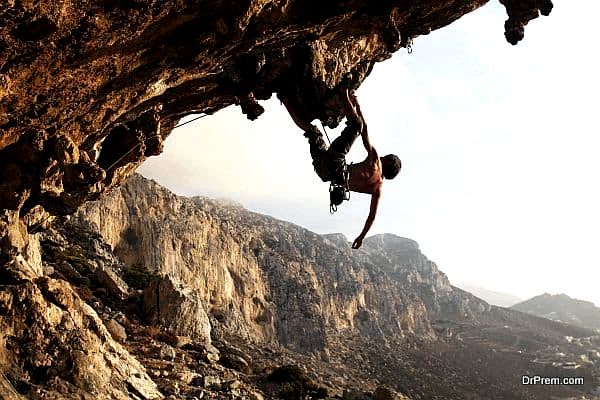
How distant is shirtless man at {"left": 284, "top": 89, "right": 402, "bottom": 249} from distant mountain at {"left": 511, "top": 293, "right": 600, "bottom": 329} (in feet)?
484

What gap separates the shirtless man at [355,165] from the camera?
270 inches

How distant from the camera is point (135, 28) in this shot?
4.84 metres

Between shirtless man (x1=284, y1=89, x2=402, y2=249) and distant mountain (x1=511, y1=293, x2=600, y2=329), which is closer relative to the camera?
shirtless man (x1=284, y1=89, x2=402, y2=249)

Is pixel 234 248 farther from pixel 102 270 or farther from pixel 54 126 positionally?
pixel 54 126

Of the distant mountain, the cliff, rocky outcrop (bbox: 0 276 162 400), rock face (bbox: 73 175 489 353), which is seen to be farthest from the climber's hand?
the distant mountain

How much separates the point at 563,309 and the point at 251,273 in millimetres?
143111

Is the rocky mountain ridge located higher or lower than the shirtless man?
lower

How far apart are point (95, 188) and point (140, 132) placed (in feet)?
5.40

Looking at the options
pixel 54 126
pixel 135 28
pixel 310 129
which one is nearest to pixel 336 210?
pixel 310 129

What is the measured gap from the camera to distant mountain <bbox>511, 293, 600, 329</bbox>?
132m

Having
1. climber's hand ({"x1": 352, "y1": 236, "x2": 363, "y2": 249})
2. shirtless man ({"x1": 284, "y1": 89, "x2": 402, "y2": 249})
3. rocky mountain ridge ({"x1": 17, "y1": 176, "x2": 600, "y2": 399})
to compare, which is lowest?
rocky mountain ridge ({"x1": 17, "y1": 176, "x2": 600, "y2": 399})

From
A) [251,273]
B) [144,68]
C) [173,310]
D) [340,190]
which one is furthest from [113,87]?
[251,273]

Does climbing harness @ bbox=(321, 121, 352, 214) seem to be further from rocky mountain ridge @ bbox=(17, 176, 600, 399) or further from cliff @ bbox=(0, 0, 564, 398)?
rocky mountain ridge @ bbox=(17, 176, 600, 399)

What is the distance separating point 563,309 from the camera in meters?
146
